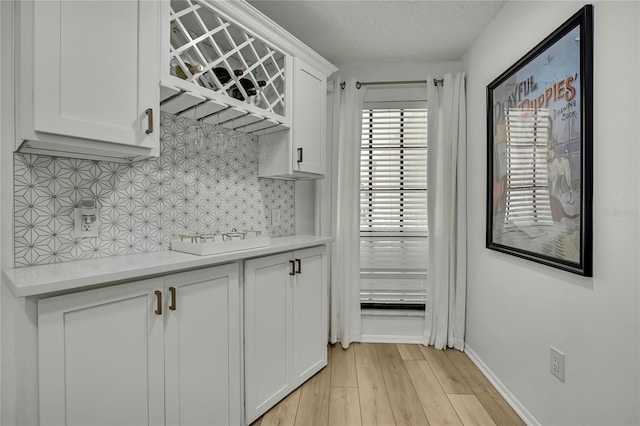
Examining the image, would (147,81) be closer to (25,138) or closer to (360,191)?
(25,138)

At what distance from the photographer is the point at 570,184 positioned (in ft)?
4.63

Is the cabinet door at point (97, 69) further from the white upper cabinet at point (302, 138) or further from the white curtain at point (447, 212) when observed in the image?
the white curtain at point (447, 212)

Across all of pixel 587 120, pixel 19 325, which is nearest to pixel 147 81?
pixel 19 325

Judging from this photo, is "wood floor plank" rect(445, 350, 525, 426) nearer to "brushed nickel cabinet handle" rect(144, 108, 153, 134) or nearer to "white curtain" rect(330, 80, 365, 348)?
"white curtain" rect(330, 80, 365, 348)

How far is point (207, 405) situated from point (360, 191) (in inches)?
74.9

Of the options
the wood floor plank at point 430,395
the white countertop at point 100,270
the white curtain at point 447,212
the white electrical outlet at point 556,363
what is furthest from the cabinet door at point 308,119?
the white electrical outlet at point 556,363

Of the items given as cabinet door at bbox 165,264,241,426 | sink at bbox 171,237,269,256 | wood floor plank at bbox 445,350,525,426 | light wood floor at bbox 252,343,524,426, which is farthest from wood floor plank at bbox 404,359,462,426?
sink at bbox 171,237,269,256

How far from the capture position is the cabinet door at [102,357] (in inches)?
38.8

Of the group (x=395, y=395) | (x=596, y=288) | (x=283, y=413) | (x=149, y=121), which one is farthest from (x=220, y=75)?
(x=395, y=395)

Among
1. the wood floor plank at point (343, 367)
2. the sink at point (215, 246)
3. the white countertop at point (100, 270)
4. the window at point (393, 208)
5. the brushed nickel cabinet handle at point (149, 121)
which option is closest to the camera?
the white countertop at point (100, 270)

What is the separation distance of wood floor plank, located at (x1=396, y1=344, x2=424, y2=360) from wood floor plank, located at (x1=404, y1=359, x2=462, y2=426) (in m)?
0.07

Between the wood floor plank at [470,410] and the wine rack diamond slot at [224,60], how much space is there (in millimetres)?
2033

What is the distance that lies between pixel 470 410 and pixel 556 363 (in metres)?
0.57

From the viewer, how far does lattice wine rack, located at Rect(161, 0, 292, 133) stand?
146 centimetres
